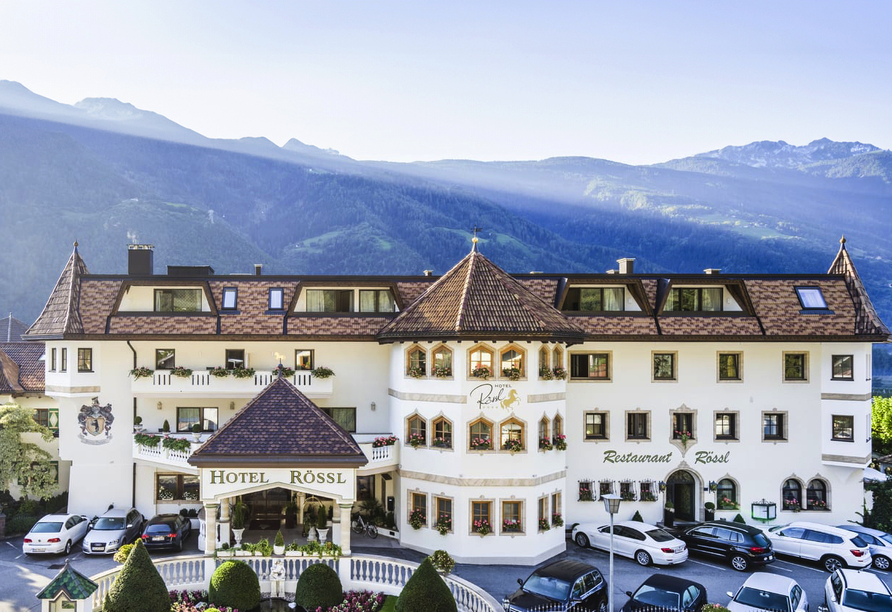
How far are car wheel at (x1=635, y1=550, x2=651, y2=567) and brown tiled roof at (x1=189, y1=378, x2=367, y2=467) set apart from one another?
498 inches

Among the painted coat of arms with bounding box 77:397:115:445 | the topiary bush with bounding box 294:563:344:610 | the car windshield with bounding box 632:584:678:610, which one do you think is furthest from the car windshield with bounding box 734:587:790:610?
the painted coat of arms with bounding box 77:397:115:445

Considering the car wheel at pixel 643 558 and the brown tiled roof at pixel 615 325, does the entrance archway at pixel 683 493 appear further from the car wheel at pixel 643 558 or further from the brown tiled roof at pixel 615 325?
the brown tiled roof at pixel 615 325

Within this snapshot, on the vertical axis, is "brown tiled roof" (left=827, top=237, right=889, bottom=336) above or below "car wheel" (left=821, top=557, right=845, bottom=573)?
above

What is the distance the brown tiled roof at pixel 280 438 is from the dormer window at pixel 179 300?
9464 mm

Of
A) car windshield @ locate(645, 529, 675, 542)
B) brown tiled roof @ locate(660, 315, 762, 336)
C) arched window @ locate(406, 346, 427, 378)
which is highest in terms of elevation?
brown tiled roof @ locate(660, 315, 762, 336)

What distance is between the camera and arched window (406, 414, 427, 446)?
29.9 meters

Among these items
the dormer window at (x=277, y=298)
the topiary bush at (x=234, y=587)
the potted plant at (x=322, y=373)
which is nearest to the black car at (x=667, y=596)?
the topiary bush at (x=234, y=587)

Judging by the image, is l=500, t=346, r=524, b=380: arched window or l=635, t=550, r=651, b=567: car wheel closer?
l=635, t=550, r=651, b=567: car wheel

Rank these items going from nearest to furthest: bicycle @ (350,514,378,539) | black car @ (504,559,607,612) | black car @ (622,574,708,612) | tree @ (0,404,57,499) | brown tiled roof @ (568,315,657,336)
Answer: black car @ (622,574,708,612), black car @ (504,559,607,612), bicycle @ (350,514,378,539), brown tiled roof @ (568,315,657,336), tree @ (0,404,57,499)

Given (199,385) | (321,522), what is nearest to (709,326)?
(321,522)

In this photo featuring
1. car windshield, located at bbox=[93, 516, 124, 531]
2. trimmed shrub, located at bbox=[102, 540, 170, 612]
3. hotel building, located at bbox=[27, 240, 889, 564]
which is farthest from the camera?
hotel building, located at bbox=[27, 240, 889, 564]

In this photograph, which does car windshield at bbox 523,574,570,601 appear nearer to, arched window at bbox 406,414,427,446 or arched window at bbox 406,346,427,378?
arched window at bbox 406,414,427,446

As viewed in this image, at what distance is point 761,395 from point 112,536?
30853 mm

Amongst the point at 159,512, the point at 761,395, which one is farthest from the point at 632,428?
the point at 159,512
